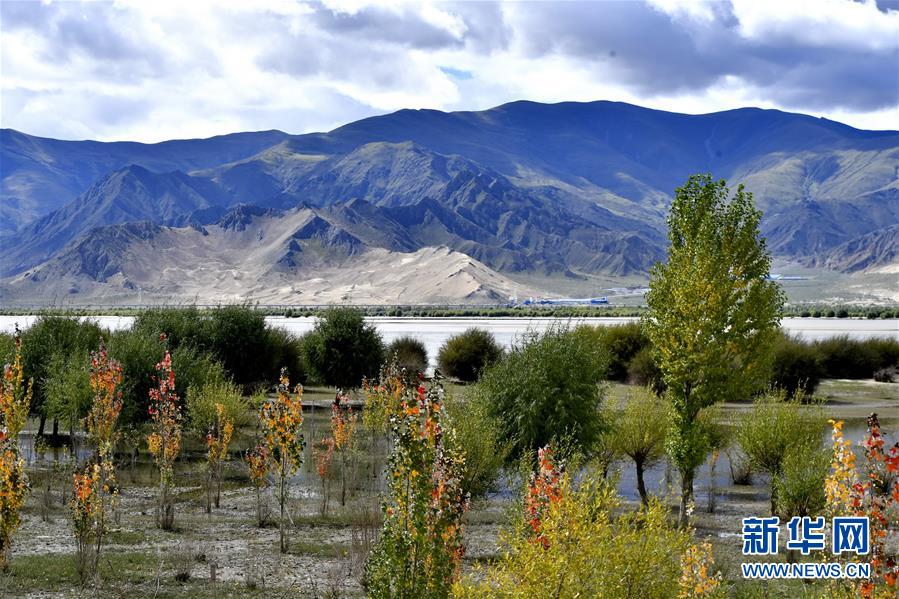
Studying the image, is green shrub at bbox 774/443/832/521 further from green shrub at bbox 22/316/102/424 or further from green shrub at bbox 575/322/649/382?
green shrub at bbox 575/322/649/382

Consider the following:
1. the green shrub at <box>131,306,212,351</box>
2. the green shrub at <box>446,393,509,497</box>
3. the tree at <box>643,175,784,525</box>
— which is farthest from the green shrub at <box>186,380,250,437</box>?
the tree at <box>643,175,784,525</box>

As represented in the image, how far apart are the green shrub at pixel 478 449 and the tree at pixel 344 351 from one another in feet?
93.1

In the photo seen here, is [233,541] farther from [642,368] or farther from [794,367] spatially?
[794,367]

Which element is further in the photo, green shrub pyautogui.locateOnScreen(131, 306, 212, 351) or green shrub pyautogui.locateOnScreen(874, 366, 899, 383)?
green shrub pyautogui.locateOnScreen(874, 366, 899, 383)

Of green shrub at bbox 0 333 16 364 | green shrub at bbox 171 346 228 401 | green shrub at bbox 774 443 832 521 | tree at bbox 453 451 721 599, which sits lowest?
green shrub at bbox 774 443 832 521

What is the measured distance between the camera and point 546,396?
2509cm

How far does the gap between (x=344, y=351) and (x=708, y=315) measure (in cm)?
3191

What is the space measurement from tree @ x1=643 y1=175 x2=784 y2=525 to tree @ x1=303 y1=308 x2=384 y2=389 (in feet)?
96.6

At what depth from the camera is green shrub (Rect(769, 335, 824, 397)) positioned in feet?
176

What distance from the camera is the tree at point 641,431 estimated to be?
90.9 ft

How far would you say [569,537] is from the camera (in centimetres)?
1004

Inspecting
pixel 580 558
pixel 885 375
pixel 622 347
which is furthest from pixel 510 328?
pixel 580 558

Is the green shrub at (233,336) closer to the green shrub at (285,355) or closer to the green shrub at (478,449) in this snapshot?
the green shrub at (285,355)

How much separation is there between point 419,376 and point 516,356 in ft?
55.5
